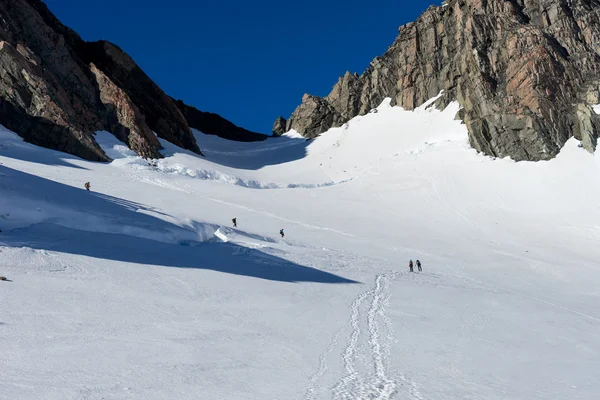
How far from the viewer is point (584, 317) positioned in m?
20.4

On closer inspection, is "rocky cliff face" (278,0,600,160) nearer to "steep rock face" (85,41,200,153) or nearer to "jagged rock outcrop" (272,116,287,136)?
"jagged rock outcrop" (272,116,287,136)

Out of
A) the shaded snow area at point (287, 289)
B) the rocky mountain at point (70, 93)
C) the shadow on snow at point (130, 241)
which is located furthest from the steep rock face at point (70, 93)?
the shadow on snow at point (130, 241)

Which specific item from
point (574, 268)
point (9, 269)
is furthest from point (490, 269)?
point (9, 269)

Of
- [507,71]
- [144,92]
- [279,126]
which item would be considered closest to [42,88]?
[144,92]

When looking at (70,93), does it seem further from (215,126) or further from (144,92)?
(215,126)

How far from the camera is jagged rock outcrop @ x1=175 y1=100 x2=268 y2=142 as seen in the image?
4473 inches

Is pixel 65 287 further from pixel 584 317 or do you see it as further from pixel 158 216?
pixel 584 317

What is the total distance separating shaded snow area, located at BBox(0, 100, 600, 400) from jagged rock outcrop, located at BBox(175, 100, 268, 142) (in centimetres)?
5975

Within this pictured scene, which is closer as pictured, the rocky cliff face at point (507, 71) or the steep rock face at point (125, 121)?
the steep rock face at point (125, 121)

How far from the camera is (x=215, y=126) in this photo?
119m

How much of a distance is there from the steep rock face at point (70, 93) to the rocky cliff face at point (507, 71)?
4006 cm

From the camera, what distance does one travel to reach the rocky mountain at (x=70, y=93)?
52938 mm

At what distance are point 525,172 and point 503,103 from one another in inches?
522

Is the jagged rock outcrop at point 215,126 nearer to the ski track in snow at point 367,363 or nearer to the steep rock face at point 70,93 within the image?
the steep rock face at point 70,93
